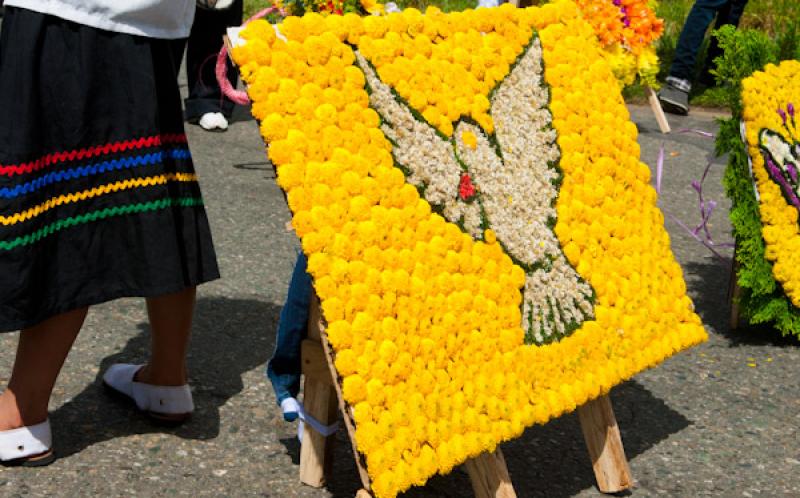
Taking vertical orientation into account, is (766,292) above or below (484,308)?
below

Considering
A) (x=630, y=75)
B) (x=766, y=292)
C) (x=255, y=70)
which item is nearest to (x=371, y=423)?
(x=255, y=70)

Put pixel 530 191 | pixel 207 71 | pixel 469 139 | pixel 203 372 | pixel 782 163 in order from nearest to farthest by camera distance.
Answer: pixel 469 139
pixel 530 191
pixel 203 372
pixel 782 163
pixel 207 71

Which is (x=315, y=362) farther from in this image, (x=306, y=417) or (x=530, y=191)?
(x=530, y=191)

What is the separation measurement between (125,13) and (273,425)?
4.05 ft

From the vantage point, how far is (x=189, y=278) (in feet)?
10.2

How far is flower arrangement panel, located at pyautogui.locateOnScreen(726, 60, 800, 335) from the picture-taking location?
13.8 feet

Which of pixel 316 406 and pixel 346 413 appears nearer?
pixel 346 413

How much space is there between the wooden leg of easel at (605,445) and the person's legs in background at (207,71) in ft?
13.8

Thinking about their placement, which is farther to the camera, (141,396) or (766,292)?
(766,292)

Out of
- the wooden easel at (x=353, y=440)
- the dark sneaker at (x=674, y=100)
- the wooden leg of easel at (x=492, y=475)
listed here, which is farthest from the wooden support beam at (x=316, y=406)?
the dark sneaker at (x=674, y=100)

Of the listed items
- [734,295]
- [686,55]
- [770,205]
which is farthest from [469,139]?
[686,55]

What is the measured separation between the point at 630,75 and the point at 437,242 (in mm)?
3978

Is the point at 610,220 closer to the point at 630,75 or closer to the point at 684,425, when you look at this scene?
the point at 684,425

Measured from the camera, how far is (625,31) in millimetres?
6434
